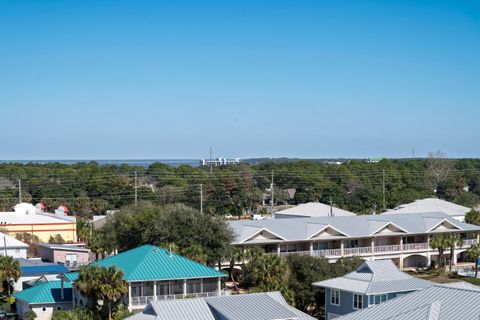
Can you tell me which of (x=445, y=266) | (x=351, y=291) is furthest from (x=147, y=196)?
(x=351, y=291)

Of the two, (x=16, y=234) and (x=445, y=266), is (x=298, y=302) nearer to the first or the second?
(x=445, y=266)

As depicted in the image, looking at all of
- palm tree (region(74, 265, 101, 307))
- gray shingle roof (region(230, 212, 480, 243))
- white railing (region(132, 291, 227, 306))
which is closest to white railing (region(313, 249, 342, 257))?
gray shingle roof (region(230, 212, 480, 243))

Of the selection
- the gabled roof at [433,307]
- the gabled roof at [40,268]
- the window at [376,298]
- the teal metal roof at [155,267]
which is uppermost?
the gabled roof at [433,307]

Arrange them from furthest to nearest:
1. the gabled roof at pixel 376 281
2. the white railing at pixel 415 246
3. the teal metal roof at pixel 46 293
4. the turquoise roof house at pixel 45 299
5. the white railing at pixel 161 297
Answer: the white railing at pixel 415 246
the teal metal roof at pixel 46 293
the turquoise roof house at pixel 45 299
the white railing at pixel 161 297
the gabled roof at pixel 376 281

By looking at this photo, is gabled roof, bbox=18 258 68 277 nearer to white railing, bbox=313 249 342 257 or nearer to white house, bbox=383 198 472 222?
white railing, bbox=313 249 342 257

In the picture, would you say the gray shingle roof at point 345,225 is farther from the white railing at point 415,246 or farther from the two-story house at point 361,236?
the white railing at point 415,246

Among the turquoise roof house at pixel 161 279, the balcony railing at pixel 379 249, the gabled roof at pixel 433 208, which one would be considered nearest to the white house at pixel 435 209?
the gabled roof at pixel 433 208
